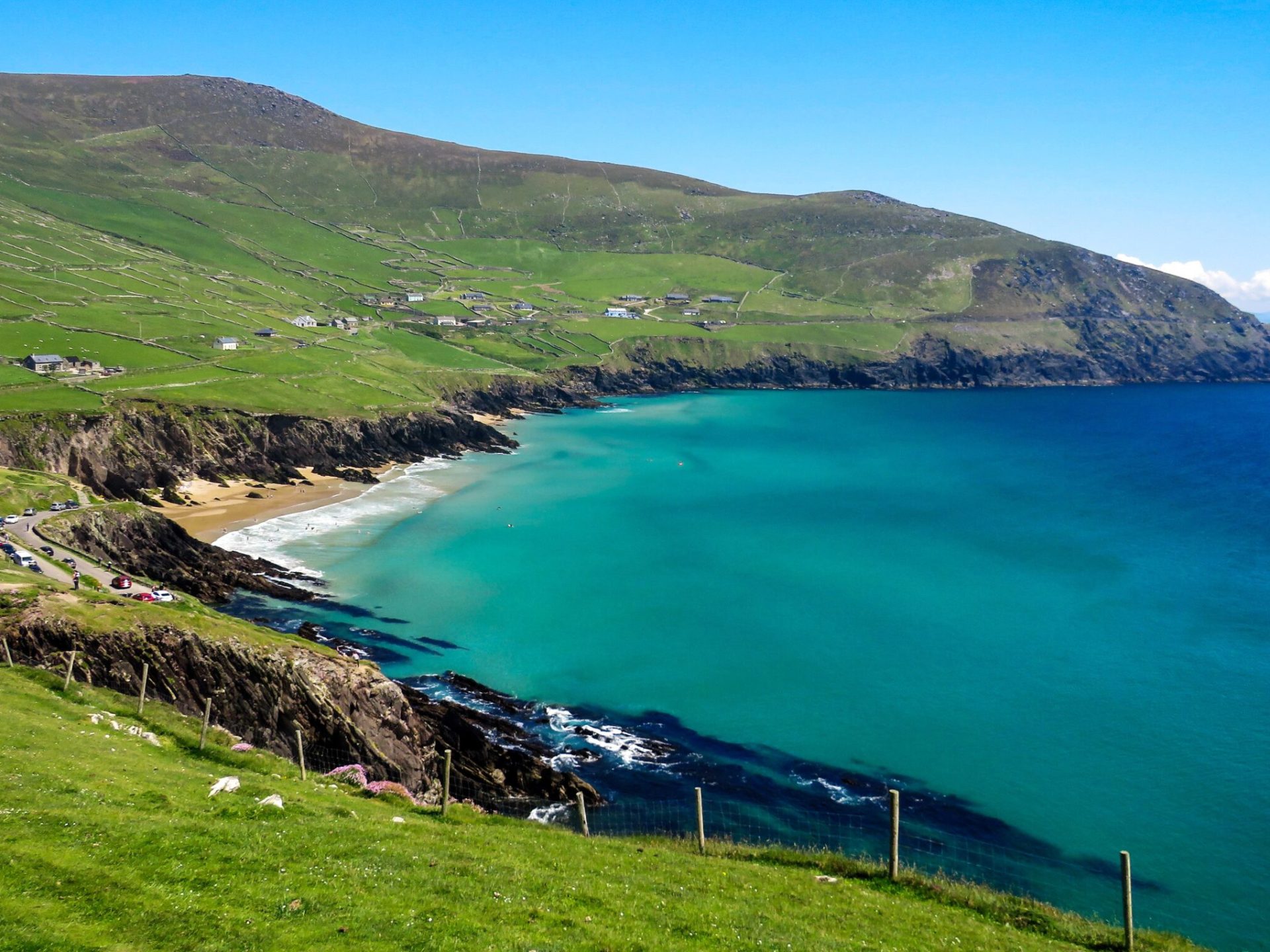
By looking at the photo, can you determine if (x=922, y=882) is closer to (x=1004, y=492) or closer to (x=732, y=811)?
(x=732, y=811)

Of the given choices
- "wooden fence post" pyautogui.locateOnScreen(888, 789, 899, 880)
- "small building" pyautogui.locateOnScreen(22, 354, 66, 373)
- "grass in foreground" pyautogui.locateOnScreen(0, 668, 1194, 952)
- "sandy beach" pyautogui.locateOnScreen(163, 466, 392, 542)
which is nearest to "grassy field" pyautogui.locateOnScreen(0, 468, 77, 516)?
"sandy beach" pyautogui.locateOnScreen(163, 466, 392, 542)

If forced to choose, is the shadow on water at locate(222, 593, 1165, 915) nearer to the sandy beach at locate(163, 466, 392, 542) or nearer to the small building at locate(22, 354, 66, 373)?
the sandy beach at locate(163, 466, 392, 542)

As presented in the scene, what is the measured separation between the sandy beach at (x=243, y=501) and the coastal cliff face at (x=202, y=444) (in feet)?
7.62

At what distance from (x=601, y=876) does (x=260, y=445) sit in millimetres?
103637

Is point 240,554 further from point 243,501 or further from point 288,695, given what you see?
point 288,695

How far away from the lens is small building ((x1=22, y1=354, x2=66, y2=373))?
11100cm

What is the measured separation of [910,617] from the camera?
6825cm

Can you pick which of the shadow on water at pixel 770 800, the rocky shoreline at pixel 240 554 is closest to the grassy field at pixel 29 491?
the rocky shoreline at pixel 240 554

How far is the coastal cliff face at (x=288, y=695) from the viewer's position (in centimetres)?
3719

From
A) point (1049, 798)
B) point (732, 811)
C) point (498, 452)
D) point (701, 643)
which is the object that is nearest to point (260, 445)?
point (498, 452)

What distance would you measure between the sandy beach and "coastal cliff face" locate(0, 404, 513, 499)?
2.32 m

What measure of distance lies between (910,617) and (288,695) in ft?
158

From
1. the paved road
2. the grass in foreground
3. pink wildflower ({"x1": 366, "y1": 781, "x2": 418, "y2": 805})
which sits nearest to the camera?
the grass in foreground

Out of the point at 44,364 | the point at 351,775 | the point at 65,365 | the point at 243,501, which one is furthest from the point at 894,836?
the point at 65,365
